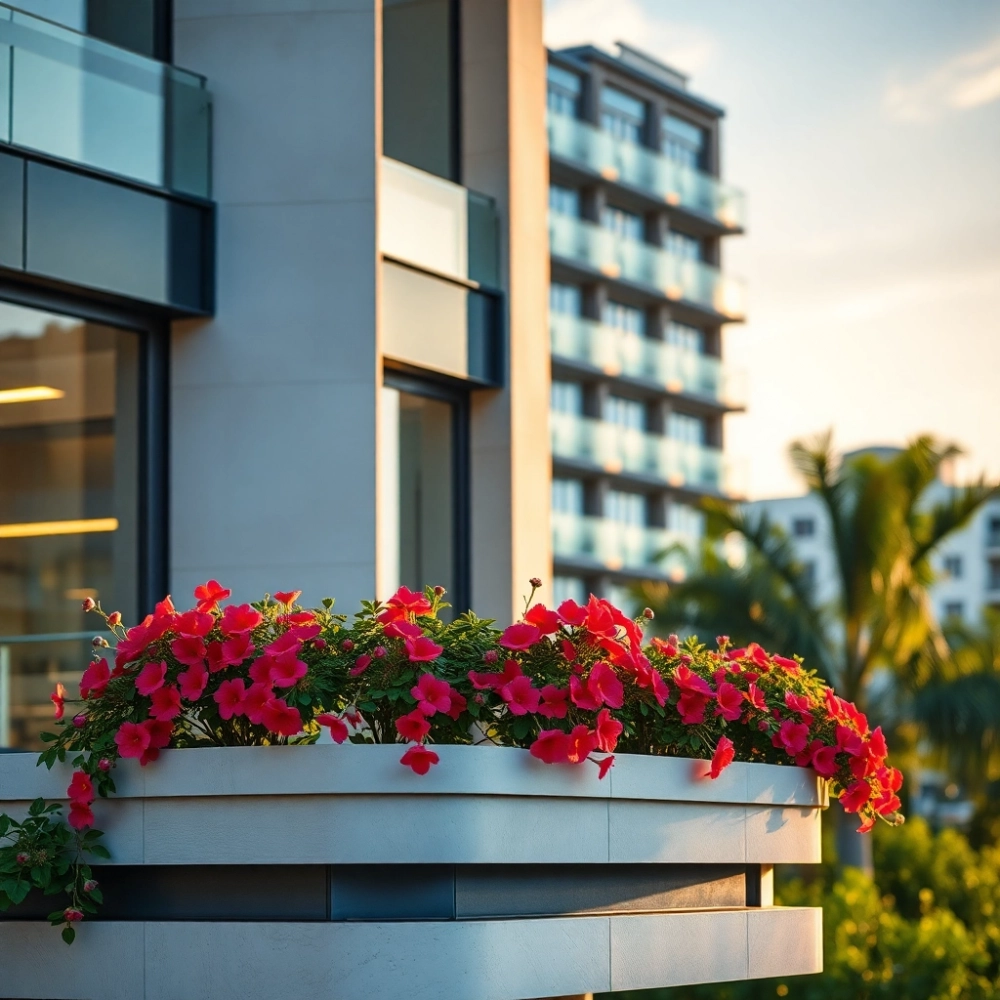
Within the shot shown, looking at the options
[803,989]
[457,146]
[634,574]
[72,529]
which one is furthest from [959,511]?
[634,574]

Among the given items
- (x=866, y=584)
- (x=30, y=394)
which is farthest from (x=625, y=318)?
(x=30, y=394)

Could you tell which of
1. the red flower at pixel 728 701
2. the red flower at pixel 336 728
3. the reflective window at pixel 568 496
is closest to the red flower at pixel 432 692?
the red flower at pixel 336 728

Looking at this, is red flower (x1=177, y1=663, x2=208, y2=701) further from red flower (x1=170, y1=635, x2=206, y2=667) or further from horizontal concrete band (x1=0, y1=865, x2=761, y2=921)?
horizontal concrete band (x1=0, y1=865, x2=761, y2=921)

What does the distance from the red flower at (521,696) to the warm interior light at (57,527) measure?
5435 mm

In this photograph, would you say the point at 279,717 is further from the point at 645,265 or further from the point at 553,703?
the point at 645,265

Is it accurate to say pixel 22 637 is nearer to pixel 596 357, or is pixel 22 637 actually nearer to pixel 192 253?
pixel 192 253

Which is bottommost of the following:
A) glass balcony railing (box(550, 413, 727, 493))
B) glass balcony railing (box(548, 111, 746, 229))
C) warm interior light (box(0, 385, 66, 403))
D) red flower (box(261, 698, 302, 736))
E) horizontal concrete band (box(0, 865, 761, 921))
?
horizontal concrete band (box(0, 865, 761, 921))

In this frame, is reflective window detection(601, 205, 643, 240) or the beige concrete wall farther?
reflective window detection(601, 205, 643, 240)

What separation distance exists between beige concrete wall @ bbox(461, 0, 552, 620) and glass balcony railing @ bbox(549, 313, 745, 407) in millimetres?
39723

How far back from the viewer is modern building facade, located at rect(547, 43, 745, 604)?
55.1 meters

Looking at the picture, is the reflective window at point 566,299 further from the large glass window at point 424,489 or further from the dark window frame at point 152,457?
the dark window frame at point 152,457

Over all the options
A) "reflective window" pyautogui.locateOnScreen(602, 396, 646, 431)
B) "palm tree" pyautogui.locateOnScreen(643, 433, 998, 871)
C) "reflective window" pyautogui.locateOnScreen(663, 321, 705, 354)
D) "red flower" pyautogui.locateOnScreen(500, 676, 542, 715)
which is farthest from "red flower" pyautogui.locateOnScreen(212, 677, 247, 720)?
"reflective window" pyautogui.locateOnScreen(663, 321, 705, 354)

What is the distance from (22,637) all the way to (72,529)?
30.2 inches

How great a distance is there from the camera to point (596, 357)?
183ft
